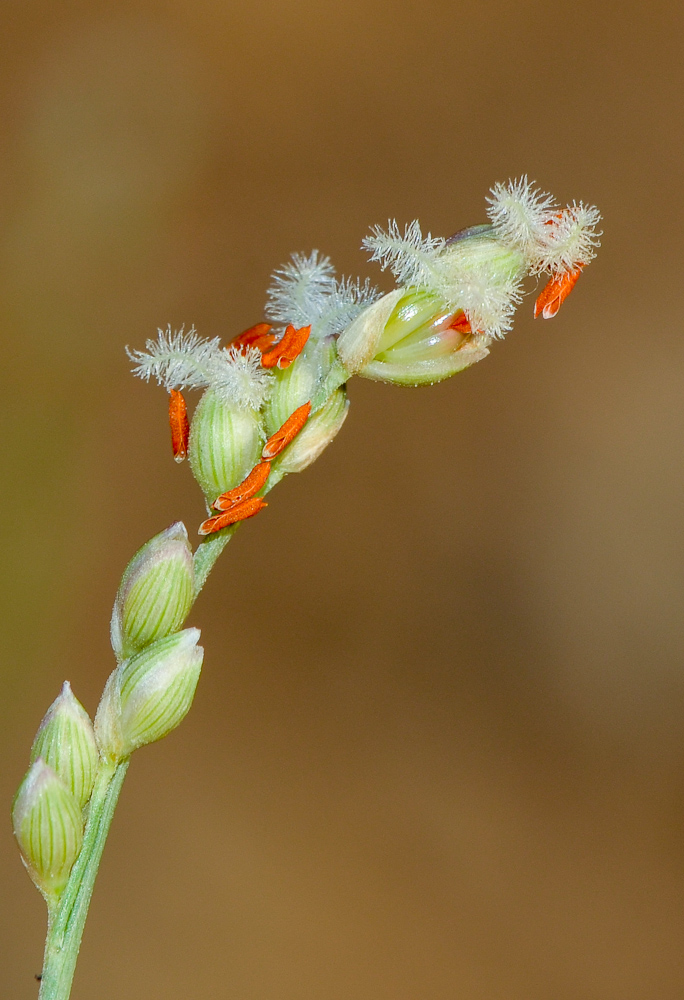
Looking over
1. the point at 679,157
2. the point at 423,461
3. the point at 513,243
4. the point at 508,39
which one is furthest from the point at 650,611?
the point at 513,243

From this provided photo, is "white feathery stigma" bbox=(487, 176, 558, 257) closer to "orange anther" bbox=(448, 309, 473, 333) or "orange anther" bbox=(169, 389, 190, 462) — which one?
"orange anther" bbox=(448, 309, 473, 333)

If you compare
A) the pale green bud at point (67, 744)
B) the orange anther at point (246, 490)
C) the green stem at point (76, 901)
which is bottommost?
the green stem at point (76, 901)

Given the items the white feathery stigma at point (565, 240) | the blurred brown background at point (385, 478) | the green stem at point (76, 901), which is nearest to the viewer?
the green stem at point (76, 901)

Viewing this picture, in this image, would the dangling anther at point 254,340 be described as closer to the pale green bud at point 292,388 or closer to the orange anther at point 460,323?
the pale green bud at point 292,388

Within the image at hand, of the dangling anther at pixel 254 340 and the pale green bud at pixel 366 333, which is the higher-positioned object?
the dangling anther at pixel 254 340

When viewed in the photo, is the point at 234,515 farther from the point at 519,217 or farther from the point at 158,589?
the point at 519,217

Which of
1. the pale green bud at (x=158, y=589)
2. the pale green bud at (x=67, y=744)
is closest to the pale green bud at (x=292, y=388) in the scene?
the pale green bud at (x=158, y=589)

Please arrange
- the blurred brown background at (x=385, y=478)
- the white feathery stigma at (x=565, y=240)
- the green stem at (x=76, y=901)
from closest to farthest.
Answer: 1. the green stem at (x=76, y=901)
2. the white feathery stigma at (x=565, y=240)
3. the blurred brown background at (x=385, y=478)

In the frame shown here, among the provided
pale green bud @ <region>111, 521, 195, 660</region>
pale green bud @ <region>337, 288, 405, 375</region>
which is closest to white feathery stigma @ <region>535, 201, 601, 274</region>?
pale green bud @ <region>337, 288, 405, 375</region>
